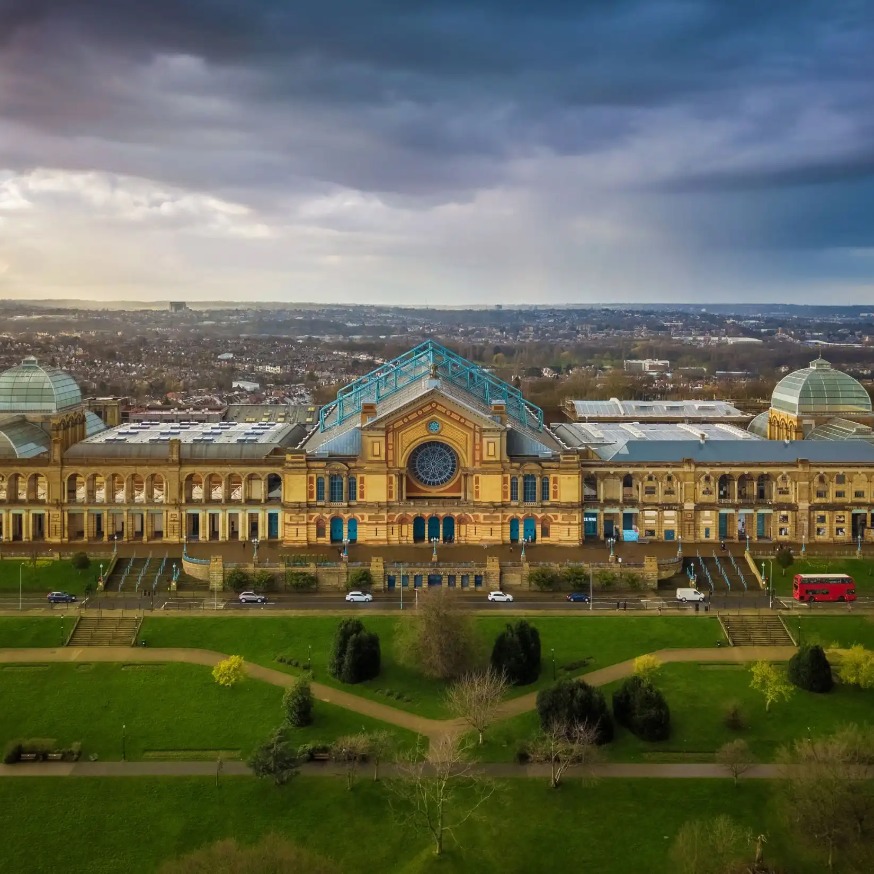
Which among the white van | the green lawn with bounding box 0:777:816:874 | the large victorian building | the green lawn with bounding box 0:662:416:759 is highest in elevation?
the large victorian building

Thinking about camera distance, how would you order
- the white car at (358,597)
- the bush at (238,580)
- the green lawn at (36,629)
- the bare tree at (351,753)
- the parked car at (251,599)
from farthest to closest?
the bush at (238,580) < the white car at (358,597) < the parked car at (251,599) < the green lawn at (36,629) < the bare tree at (351,753)

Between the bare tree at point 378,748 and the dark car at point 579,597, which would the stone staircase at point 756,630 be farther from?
the bare tree at point 378,748

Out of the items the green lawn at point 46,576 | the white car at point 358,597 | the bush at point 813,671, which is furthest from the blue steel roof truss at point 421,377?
the bush at point 813,671

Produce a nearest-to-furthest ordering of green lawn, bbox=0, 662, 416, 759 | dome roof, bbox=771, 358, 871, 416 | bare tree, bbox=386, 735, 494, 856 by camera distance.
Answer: bare tree, bbox=386, 735, 494, 856
green lawn, bbox=0, 662, 416, 759
dome roof, bbox=771, 358, 871, 416

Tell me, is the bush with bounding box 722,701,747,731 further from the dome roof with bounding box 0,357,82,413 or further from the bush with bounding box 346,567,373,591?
the dome roof with bounding box 0,357,82,413

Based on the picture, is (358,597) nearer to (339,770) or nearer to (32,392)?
(339,770)

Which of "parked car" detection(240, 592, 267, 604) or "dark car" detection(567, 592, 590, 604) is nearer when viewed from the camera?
"parked car" detection(240, 592, 267, 604)

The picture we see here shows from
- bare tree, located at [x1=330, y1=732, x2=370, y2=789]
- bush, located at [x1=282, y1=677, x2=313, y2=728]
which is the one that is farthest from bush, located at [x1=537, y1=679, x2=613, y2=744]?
bush, located at [x1=282, y1=677, x2=313, y2=728]

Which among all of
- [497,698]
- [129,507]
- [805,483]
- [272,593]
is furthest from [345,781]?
[805,483]
